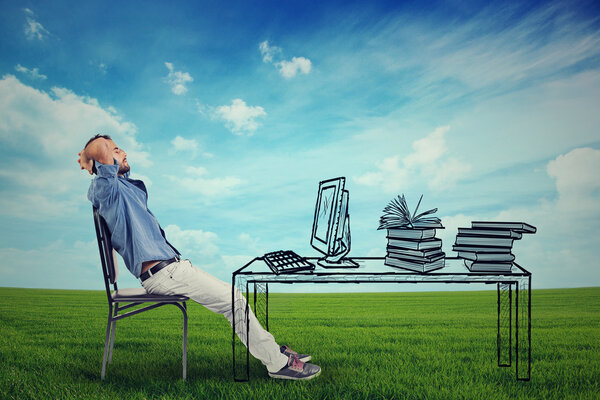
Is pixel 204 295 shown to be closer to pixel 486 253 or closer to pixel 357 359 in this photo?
pixel 357 359

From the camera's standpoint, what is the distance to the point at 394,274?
9.93 ft

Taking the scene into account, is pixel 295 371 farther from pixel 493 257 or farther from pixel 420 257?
pixel 493 257

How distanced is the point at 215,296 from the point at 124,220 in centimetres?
87

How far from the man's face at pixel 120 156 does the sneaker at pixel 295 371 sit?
6.49 ft

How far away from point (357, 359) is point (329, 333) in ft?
4.79

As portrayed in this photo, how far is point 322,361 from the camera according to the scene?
3.68m

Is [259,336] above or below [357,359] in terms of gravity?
above

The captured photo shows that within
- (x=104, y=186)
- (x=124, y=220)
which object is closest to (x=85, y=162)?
(x=104, y=186)

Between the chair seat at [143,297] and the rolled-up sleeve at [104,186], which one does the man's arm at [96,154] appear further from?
the chair seat at [143,297]

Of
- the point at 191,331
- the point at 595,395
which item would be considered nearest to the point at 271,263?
the point at 595,395

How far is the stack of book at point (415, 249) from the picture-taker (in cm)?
314

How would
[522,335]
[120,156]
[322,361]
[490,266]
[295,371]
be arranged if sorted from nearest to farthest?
[295,371]
[490,266]
[120,156]
[322,361]
[522,335]

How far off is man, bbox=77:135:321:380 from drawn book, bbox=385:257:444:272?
1.01 metres

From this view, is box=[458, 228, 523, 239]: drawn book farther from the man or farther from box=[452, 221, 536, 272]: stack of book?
the man
